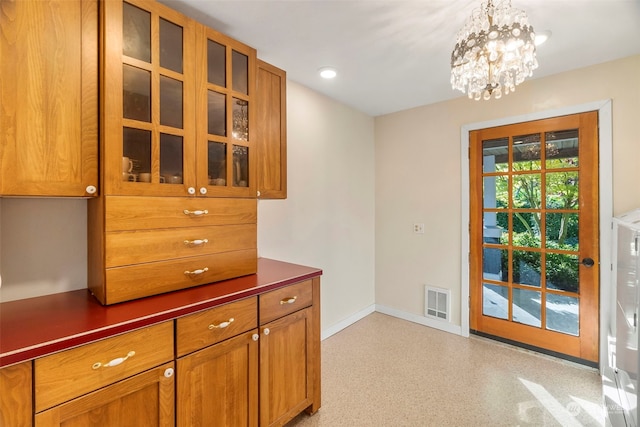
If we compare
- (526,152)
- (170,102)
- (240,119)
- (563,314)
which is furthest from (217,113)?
(563,314)

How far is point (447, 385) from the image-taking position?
7.15 feet

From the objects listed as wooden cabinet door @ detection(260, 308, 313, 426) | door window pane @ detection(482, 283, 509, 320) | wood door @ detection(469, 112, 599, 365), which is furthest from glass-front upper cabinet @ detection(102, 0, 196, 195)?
door window pane @ detection(482, 283, 509, 320)

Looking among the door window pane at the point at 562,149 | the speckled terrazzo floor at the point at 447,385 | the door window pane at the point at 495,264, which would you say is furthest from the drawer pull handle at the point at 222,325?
the door window pane at the point at 562,149

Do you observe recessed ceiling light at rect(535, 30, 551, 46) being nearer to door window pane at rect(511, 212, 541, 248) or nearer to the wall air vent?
door window pane at rect(511, 212, 541, 248)

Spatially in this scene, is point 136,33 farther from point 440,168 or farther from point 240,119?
point 440,168

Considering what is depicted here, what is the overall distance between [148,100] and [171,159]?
283 millimetres

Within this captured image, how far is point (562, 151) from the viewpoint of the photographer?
246 centimetres

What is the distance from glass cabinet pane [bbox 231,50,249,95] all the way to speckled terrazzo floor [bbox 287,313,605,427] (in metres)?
2.11

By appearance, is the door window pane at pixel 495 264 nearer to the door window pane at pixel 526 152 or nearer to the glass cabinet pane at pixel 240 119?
the door window pane at pixel 526 152

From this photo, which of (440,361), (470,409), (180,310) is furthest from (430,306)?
(180,310)

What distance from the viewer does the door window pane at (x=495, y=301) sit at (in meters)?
2.77

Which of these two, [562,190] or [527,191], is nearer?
[562,190]

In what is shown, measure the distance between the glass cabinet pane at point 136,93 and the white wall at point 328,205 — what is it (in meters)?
1.15

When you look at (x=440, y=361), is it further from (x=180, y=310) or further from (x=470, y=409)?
(x=180, y=310)
